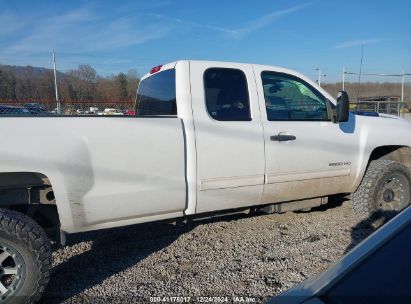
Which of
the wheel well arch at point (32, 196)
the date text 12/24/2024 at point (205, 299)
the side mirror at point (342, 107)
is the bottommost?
the date text 12/24/2024 at point (205, 299)

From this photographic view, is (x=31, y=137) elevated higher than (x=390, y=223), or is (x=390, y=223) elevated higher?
(x=31, y=137)

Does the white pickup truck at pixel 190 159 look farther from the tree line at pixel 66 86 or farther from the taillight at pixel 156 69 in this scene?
the tree line at pixel 66 86

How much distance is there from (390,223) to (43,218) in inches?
109

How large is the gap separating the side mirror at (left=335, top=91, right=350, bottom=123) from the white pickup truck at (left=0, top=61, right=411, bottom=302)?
1 cm

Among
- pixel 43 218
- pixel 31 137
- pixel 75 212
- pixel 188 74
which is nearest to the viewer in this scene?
pixel 31 137

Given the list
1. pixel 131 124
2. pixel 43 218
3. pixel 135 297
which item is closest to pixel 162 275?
pixel 135 297

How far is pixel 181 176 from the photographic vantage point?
328cm

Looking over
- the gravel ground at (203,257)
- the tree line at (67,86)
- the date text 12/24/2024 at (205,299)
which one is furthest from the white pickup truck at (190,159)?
the tree line at (67,86)

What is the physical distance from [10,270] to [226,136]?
209 centimetres

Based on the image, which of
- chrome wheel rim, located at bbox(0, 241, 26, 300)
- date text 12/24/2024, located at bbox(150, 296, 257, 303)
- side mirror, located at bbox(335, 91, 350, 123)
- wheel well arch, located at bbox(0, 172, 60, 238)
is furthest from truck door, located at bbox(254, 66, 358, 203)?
chrome wheel rim, located at bbox(0, 241, 26, 300)

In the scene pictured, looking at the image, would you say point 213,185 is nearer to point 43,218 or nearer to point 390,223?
point 43,218

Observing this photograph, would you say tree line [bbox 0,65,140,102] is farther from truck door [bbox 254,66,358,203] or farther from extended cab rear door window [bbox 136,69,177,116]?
truck door [bbox 254,66,358,203]

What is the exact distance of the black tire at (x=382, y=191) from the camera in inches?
175

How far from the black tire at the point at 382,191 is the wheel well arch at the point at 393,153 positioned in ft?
0.69
